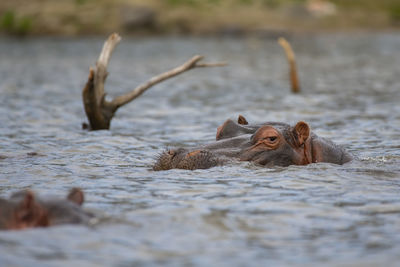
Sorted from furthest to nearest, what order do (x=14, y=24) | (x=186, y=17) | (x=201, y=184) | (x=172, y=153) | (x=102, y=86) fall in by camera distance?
(x=186, y=17), (x=14, y=24), (x=102, y=86), (x=172, y=153), (x=201, y=184)

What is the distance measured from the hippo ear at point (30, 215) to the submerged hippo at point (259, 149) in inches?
95.5

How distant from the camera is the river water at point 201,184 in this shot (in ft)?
17.3

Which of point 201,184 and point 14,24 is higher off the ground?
point 14,24

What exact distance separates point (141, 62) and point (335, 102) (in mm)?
19524

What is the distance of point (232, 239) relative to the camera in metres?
5.60

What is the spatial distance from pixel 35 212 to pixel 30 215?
0.04 m

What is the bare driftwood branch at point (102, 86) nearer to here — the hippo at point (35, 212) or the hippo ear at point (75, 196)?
the hippo ear at point (75, 196)

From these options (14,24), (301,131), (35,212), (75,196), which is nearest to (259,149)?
(301,131)

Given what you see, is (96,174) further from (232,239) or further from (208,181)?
(232,239)

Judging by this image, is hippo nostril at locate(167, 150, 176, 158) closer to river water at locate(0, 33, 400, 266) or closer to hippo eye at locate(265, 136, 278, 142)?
river water at locate(0, 33, 400, 266)

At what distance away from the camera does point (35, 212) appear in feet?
18.4

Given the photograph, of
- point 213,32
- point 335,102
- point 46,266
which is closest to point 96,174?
point 46,266

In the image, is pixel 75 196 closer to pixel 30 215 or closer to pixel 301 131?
pixel 30 215

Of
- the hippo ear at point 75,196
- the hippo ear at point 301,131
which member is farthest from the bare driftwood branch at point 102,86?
the hippo ear at point 75,196
